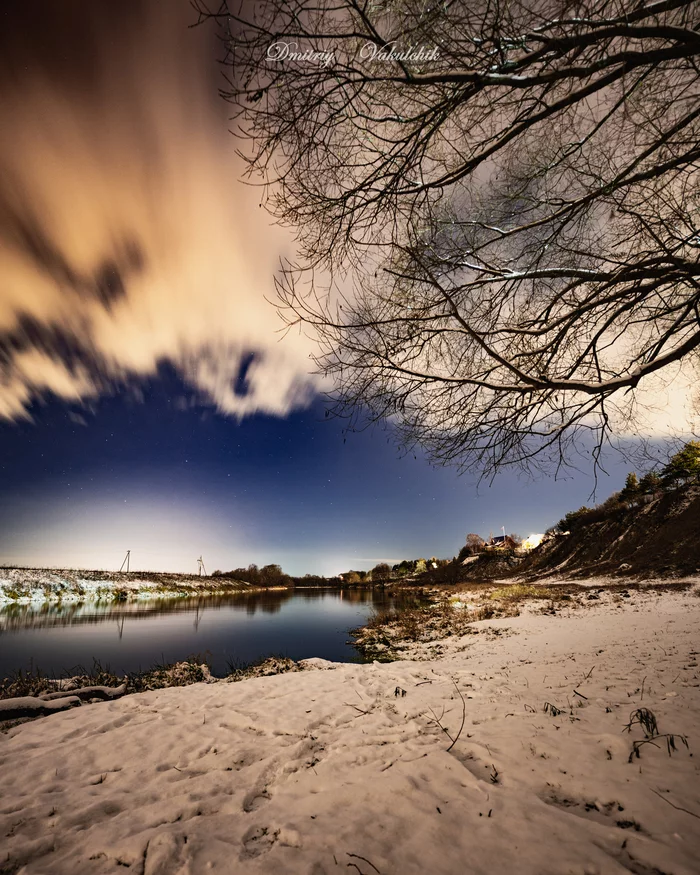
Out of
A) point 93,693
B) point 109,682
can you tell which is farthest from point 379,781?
point 109,682

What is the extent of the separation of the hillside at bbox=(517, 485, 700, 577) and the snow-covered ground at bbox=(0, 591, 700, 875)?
1999 cm

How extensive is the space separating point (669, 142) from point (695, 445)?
32.1 metres

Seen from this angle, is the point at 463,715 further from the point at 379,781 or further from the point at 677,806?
the point at 677,806

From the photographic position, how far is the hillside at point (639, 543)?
20422 mm

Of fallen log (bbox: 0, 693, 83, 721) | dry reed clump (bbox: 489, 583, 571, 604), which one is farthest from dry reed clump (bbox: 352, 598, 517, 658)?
fallen log (bbox: 0, 693, 83, 721)

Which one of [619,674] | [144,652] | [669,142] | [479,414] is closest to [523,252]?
[669,142]

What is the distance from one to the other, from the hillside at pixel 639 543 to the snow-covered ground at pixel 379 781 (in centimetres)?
1999

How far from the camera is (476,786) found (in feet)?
6.86

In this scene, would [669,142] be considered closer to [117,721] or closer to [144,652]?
[117,721]

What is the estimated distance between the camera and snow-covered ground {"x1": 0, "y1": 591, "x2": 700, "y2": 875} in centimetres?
160

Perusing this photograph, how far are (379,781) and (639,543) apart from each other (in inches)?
1294

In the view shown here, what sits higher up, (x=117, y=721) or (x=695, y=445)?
(x=695, y=445)

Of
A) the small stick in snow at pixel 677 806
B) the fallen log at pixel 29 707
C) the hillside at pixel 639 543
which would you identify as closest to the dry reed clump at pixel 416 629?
the fallen log at pixel 29 707

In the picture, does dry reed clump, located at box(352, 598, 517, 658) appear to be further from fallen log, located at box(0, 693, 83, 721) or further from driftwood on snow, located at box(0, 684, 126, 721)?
fallen log, located at box(0, 693, 83, 721)
